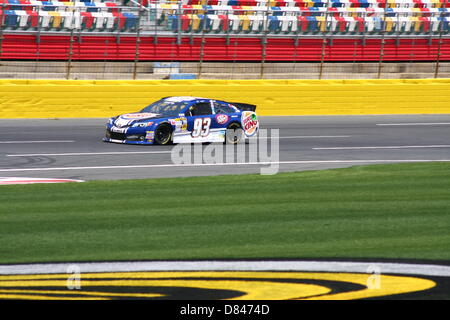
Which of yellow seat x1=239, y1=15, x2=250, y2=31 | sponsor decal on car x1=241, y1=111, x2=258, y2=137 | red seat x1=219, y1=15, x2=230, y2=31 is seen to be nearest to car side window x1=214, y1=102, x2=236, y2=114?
sponsor decal on car x1=241, y1=111, x2=258, y2=137

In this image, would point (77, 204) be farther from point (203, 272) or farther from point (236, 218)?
point (203, 272)

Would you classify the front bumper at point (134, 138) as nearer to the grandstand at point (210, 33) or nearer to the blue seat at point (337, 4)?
the grandstand at point (210, 33)

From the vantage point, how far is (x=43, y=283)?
324 inches

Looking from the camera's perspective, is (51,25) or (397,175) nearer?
(397,175)

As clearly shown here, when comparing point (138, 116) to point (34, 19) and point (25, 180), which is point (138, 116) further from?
point (34, 19)

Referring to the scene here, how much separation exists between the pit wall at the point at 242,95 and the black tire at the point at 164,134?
598 centimetres

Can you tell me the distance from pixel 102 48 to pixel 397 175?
1852cm

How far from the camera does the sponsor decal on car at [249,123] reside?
71.2ft

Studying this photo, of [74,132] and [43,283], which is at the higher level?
[43,283]

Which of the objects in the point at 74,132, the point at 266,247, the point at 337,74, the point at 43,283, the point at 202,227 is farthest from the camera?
the point at 337,74

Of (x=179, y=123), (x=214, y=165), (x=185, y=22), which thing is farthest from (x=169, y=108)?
(x=185, y=22)

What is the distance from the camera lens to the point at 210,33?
114 ft

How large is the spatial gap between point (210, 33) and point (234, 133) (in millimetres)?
13969

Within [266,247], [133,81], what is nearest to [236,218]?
[266,247]
